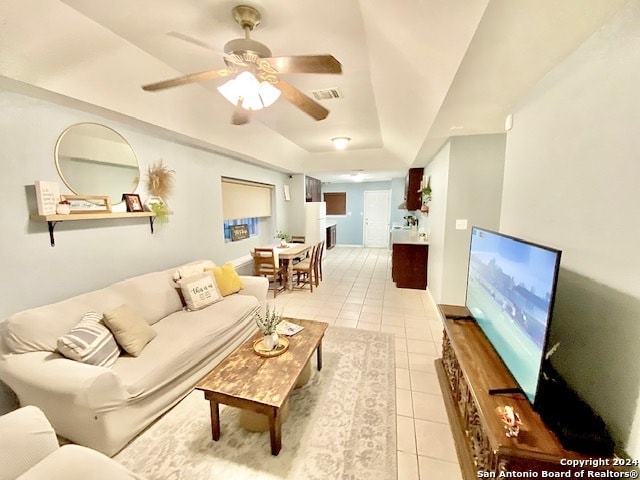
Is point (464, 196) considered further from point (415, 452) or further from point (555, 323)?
point (415, 452)

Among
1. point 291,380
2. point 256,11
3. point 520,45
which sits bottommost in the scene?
point 291,380

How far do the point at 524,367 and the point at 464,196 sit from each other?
2.41 meters

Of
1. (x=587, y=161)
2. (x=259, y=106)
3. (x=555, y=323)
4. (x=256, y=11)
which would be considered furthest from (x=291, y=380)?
(x=256, y=11)

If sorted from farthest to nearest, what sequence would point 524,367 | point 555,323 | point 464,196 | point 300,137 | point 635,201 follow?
point 300,137 < point 464,196 < point 555,323 < point 524,367 < point 635,201

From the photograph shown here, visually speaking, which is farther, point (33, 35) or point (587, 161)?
point (33, 35)

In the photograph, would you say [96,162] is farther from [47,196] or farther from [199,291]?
[199,291]

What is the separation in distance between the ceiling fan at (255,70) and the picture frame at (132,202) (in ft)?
4.29

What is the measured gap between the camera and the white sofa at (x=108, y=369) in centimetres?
149

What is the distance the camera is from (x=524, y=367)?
1263 mm

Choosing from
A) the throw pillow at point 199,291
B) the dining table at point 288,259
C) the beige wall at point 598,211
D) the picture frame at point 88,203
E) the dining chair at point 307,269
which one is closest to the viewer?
the beige wall at point 598,211

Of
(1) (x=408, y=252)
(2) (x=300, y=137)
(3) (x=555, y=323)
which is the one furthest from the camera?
(1) (x=408, y=252)

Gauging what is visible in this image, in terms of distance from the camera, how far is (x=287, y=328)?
7.57 ft

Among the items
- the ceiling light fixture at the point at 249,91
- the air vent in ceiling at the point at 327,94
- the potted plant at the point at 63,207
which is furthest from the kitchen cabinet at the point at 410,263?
the potted plant at the point at 63,207

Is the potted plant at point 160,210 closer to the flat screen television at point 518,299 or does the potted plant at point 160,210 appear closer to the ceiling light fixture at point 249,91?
the ceiling light fixture at point 249,91
